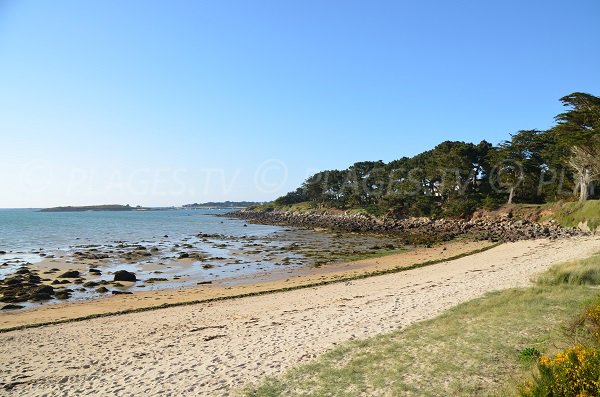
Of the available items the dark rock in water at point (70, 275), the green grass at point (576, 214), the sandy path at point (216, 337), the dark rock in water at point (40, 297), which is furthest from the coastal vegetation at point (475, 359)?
the green grass at point (576, 214)

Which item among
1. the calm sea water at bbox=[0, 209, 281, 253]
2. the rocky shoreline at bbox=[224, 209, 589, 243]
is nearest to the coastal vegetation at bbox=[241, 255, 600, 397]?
the rocky shoreline at bbox=[224, 209, 589, 243]

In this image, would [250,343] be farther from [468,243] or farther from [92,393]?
[468,243]

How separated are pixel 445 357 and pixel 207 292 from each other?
1687 centimetres

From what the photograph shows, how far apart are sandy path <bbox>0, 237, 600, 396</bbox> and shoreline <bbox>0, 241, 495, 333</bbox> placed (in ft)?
4.58

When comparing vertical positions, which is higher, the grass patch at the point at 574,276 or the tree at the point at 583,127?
the tree at the point at 583,127

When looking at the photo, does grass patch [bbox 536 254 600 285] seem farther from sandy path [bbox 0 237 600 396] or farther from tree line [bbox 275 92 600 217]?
tree line [bbox 275 92 600 217]

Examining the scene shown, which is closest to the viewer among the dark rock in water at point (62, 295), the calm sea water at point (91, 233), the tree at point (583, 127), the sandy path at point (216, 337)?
the sandy path at point (216, 337)

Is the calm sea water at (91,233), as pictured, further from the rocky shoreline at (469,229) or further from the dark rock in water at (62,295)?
the dark rock in water at (62,295)

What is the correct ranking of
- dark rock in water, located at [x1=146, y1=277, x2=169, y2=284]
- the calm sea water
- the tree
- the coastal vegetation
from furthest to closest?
the calm sea water, the tree, dark rock in water, located at [x1=146, y1=277, x2=169, y2=284], the coastal vegetation

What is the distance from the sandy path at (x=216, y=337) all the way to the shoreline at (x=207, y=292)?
140cm

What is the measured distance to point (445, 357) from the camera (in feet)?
27.7

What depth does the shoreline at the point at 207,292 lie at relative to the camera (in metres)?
18.0

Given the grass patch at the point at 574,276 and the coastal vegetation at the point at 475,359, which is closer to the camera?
the coastal vegetation at the point at 475,359

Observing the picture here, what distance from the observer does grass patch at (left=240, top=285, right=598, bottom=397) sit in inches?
286
